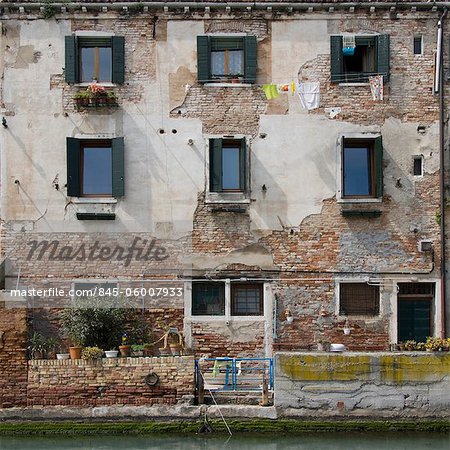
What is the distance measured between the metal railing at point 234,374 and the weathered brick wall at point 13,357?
332 cm

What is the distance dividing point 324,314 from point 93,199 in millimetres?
5716

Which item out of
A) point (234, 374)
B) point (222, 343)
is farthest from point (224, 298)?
point (234, 374)

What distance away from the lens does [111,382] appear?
1373 centimetres

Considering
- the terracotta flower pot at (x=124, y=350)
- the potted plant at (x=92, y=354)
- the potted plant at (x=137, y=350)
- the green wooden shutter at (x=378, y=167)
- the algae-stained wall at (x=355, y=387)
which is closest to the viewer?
the algae-stained wall at (x=355, y=387)

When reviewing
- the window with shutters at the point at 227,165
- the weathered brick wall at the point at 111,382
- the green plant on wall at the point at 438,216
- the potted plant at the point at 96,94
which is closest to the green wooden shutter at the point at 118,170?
the potted plant at the point at 96,94

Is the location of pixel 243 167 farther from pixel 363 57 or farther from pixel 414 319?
pixel 414 319

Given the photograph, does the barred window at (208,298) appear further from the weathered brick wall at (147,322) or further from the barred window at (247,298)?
the weathered brick wall at (147,322)

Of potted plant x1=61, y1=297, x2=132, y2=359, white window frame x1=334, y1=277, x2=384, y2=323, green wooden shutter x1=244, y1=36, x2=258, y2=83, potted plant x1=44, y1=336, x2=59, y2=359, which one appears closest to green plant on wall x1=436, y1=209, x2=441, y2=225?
white window frame x1=334, y1=277, x2=384, y2=323

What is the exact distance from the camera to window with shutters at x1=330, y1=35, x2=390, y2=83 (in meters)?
16.3

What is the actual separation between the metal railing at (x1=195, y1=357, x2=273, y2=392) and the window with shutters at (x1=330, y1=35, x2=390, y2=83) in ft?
21.6

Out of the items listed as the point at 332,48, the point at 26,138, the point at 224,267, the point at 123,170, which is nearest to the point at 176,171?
the point at 123,170

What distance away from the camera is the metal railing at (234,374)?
14016 millimetres

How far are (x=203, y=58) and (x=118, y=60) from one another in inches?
74.6

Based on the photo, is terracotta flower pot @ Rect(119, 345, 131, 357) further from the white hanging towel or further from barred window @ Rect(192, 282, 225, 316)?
the white hanging towel
